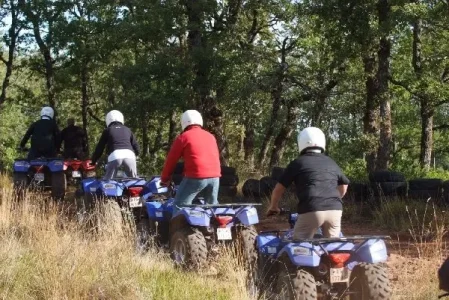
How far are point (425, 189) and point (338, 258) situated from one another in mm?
6588

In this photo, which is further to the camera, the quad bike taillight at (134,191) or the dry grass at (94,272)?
the quad bike taillight at (134,191)

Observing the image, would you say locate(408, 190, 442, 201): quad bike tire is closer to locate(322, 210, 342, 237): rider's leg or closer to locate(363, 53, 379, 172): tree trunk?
locate(363, 53, 379, 172): tree trunk

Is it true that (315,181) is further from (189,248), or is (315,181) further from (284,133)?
(284,133)

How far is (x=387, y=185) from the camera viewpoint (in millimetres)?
11797

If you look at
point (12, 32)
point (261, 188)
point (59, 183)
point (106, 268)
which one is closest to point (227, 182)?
point (261, 188)

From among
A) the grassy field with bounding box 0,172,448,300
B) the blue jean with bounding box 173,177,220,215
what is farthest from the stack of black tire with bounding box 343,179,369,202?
the blue jean with bounding box 173,177,220,215

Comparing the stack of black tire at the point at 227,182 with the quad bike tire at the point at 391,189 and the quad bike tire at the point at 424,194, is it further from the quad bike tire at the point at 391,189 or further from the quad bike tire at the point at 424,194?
the quad bike tire at the point at 424,194

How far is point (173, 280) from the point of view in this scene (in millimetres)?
5637

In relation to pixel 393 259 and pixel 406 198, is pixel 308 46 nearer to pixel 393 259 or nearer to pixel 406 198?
pixel 406 198

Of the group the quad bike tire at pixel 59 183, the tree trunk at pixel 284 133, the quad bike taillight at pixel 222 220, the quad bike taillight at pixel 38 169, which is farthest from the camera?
the tree trunk at pixel 284 133

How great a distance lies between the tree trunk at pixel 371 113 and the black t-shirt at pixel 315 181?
1020cm

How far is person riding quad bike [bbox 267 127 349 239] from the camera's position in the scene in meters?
5.69

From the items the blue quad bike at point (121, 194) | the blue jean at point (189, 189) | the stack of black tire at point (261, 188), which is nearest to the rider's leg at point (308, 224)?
the blue jean at point (189, 189)

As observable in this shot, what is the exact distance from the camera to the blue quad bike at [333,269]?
534 centimetres
